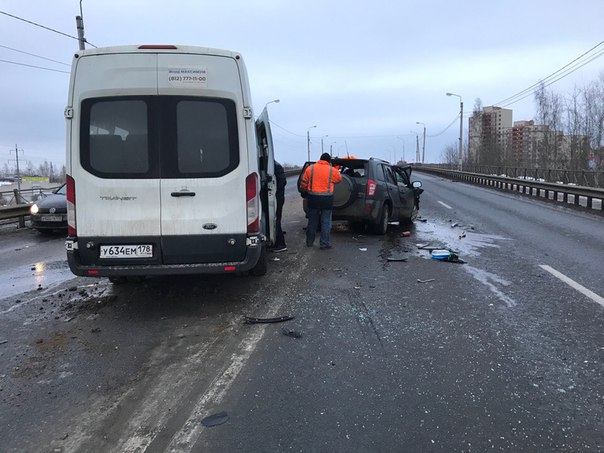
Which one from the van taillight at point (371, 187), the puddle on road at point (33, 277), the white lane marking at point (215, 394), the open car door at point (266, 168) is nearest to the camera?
the white lane marking at point (215, 394)

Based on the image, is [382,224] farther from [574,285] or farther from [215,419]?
[215,419]

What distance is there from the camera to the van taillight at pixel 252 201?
4942mm

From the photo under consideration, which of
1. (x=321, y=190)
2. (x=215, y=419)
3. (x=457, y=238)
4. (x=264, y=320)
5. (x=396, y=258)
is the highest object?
(x=321, y=190)

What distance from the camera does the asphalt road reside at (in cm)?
280

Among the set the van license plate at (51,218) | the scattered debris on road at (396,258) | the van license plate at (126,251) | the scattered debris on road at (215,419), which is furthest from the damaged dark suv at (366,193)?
the scattered debris on road at (215,419)

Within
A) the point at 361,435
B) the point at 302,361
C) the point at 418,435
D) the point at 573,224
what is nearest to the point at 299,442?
the point at 361,435

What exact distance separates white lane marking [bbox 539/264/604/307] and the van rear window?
4.48m

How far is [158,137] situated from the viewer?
483 cm

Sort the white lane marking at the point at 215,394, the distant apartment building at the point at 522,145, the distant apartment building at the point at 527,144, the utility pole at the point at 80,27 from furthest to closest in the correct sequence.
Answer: the distant apartment building at the point at 527,144 < the distant apartment building at the point at 522,145 < the utility pole at the point at 80,27 < the white lane marking at the point at 215,394

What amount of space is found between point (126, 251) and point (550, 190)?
20.7 metres

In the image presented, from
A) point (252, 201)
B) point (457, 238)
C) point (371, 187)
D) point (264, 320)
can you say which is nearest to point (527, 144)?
point (457, 238)

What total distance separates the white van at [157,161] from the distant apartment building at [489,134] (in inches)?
2516

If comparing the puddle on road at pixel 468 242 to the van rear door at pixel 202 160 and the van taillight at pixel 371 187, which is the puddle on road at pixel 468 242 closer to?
Result: the van taillight at pixel 371 187

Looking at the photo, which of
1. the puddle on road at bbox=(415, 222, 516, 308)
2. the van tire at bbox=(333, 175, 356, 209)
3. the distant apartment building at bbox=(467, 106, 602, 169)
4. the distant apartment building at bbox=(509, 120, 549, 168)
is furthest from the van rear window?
the distant apartment building at bbox=(509, 120, 549, 168)
